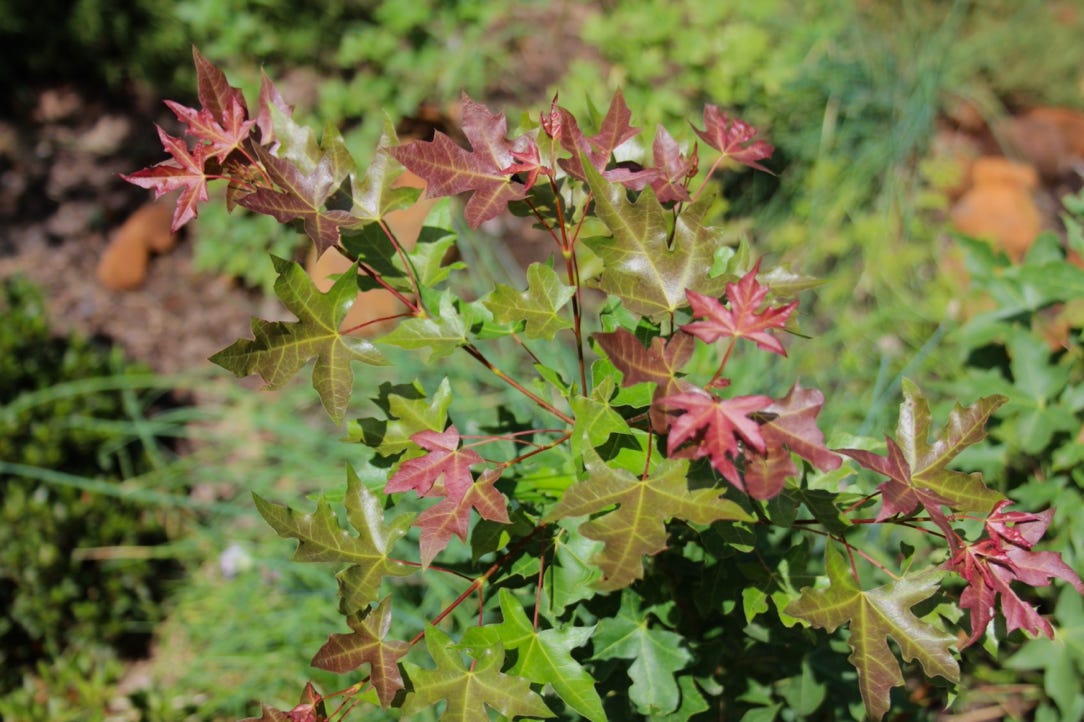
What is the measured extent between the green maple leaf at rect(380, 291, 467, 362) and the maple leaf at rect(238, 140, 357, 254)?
0.15 metres

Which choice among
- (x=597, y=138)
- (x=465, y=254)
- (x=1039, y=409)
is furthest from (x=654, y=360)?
(x=465, y=254)

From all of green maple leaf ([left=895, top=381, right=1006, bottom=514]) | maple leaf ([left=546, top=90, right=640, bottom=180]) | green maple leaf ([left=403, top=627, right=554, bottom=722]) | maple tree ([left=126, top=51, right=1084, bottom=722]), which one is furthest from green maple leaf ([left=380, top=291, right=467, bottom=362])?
green maple leaf ([left=895, top=381, right=1006, bottom=514])

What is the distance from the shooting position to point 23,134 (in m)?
3.93

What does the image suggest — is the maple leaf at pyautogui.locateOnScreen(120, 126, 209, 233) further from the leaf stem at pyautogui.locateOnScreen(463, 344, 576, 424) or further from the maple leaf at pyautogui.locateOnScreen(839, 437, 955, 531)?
the maple leaf at pyautogui.locateOnScreen(839, 437, 955, 531)

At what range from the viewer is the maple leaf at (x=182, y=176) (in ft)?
3.36


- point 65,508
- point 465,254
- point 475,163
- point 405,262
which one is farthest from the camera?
Result: point 465,254

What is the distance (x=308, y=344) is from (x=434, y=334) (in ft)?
0.54

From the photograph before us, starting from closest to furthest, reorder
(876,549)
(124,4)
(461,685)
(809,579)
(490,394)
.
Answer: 1. (461,685)
2. (809,579)
3. (876,549)
4. (490,394)
5. (124,4)

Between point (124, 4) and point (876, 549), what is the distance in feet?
12.6

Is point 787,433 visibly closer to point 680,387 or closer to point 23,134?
point 680,387

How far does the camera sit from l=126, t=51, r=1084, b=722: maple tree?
92 centimetres

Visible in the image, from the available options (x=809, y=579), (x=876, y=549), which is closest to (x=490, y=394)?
(x=876, y=549)

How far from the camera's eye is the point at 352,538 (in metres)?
1.09

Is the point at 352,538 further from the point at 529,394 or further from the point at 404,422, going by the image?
the point at 529,394
